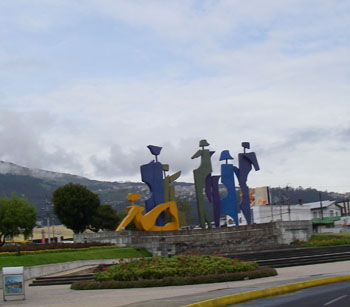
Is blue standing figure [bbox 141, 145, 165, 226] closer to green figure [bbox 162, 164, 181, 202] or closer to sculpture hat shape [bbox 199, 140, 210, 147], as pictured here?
green figure [bbox 162, 164, 181, 202]

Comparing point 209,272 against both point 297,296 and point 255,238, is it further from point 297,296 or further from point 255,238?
point 255,238

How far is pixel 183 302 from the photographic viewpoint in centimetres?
1706

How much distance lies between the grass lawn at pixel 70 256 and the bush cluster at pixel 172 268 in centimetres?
967

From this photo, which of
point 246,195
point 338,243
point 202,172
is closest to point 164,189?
point 202,172

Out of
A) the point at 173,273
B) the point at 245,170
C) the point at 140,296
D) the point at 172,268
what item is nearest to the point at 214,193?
the point at 245,170

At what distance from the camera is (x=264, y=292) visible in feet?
63.2

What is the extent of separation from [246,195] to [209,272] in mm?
26331

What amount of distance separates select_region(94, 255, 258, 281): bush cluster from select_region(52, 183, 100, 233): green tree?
49927 mm

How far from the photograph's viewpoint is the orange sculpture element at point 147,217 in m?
46.8

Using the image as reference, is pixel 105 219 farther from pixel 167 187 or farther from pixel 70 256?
pixel 70 256

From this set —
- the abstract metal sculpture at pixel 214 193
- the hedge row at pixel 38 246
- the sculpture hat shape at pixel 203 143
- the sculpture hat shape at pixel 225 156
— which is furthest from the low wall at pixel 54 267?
the sculpture hat shape at pixel 225 156

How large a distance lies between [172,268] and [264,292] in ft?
23.4

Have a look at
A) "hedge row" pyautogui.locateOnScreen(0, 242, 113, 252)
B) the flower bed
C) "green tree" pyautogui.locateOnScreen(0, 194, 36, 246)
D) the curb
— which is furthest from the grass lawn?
"green tree" pyautogui.locateOnScreen(0, 194, 36, 246)

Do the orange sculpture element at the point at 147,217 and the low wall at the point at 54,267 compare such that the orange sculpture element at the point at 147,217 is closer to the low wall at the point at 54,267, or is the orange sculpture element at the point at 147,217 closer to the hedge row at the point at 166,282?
the low wall at the point at 54,267
